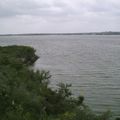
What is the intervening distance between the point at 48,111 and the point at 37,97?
101 centimetres

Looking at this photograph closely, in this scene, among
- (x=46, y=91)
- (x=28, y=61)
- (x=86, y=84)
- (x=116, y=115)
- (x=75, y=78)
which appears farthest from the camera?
(x=28, y=61)

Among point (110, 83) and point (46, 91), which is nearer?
point (46, 91)

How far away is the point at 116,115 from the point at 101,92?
899 cm

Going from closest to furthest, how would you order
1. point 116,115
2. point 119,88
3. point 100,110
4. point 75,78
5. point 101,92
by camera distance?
point 116,115 → point 100,110 → point 101,92 → point 119,88 → point 75,78

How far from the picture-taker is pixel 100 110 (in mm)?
24531

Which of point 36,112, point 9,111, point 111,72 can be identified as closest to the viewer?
point 9,111

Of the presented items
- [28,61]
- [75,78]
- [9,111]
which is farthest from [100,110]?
[28,61]

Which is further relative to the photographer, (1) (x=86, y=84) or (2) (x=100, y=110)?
(1) (x=86, y=84)

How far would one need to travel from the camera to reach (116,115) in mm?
22688

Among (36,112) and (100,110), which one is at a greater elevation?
(36,112)

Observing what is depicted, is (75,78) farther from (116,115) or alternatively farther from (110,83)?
(116,115)

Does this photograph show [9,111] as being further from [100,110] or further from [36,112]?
[100,110]

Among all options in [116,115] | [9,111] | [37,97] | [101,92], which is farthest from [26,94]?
[101,92]

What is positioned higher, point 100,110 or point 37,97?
point 37,97
